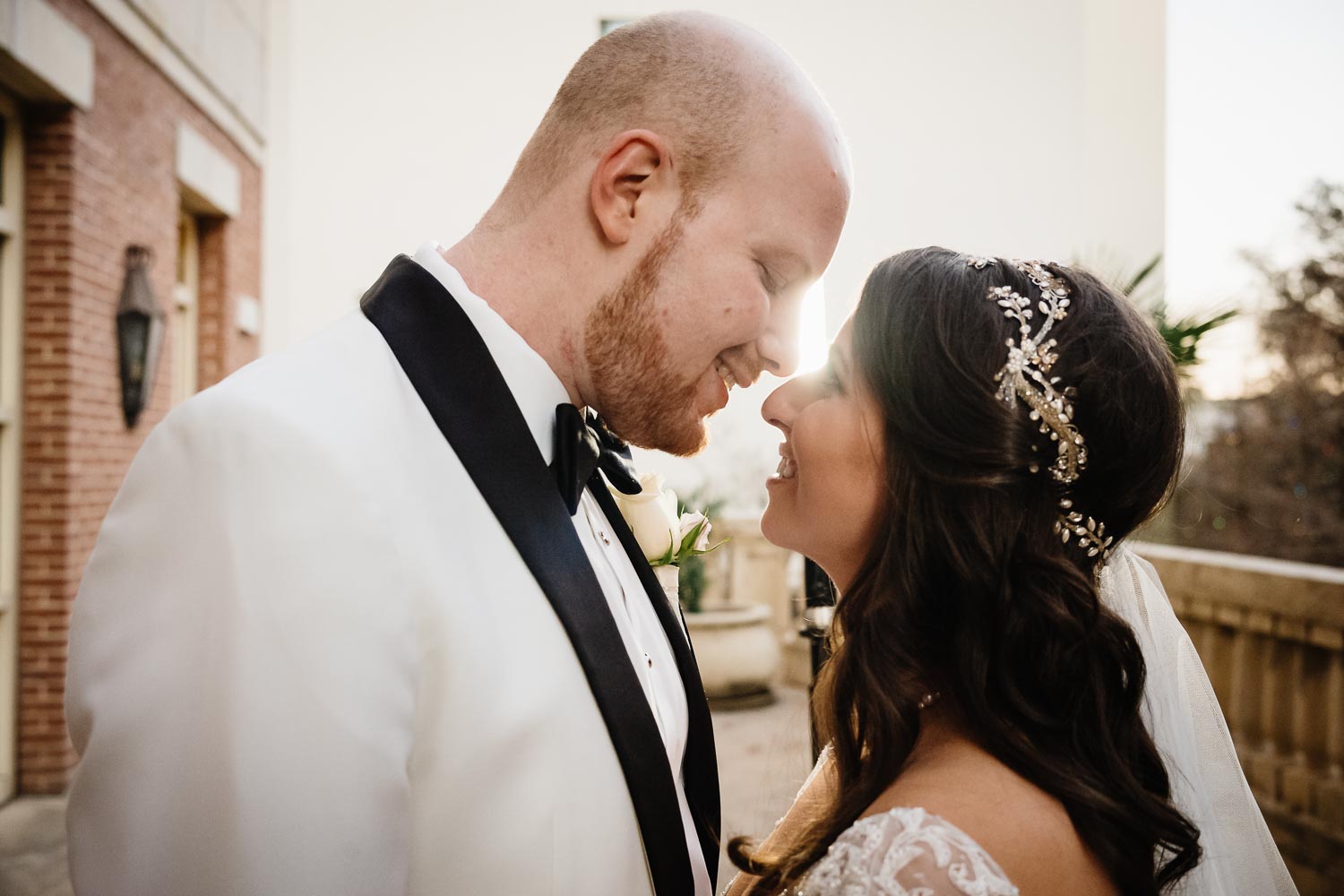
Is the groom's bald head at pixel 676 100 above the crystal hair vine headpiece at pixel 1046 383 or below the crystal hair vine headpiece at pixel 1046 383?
above

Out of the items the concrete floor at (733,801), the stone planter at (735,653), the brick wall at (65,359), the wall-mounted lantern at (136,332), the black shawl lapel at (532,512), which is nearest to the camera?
the black shawl lapel at (532,512)

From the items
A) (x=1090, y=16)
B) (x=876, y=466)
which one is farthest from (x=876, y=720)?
(x=1090, y=16)

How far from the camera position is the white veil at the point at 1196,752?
2045 mm

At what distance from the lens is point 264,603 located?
44.8 inches

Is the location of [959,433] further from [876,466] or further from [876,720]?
[876,720]

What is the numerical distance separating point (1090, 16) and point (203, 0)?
27.4 ft

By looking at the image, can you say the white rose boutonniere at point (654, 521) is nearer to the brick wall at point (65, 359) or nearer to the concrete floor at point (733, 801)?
the concrete floor at point (733, 801)

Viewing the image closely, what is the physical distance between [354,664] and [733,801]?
16.3 feet

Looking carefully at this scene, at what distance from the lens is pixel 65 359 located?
17.2 ft

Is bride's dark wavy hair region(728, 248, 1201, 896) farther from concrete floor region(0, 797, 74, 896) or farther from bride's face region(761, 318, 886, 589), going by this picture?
concrete floor region(0, 797, 74, 896)

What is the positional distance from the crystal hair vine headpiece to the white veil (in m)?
0.39

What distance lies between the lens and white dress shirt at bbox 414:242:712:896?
1.60 meters

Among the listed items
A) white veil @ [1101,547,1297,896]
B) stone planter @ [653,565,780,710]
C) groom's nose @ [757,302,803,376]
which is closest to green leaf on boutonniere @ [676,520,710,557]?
groom's nose @ [757,302,803,376]

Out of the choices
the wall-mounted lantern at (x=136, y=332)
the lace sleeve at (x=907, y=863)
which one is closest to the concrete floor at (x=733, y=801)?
the lace sleeve at (x=907, y=863)
